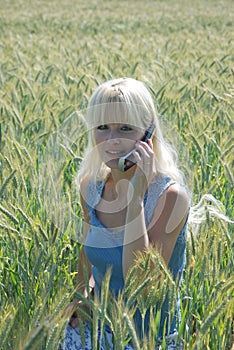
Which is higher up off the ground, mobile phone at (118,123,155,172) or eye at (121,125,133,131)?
eye at (121,125,133,131)

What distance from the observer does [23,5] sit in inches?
707

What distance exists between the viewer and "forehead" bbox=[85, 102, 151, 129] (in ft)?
6.30

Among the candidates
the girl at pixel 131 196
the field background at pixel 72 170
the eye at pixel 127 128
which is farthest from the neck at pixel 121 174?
the field background at pixel 72 170

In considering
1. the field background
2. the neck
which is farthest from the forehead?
the field background

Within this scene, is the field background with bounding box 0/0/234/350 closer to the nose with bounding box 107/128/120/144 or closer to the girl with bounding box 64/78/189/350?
the girl with bounding box 64/78/189/350

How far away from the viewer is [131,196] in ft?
6.06

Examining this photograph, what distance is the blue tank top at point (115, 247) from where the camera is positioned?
1965 mm

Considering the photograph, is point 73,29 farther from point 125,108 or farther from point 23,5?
point 125,108

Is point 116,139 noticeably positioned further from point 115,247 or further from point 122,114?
point 115,247

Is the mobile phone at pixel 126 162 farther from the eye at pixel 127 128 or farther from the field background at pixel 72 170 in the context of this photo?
the field background at pixel 72 170

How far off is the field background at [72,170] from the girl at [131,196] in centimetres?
9

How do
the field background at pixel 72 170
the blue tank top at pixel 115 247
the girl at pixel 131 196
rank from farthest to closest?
the blue tank top at pixel 115 247 → the girl at pixel 131 196 → the field background at pixel 72 170

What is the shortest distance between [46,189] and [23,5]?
53.7 feet

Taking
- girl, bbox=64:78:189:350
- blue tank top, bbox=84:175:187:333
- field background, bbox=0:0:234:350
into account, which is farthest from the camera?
blue tank top, bbox=84:175:187:333
